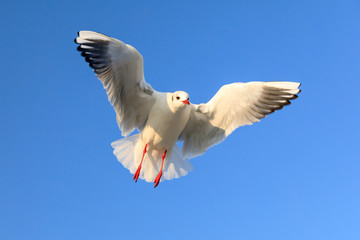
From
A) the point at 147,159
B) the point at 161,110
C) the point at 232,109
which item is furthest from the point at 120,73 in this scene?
the point at 232,109

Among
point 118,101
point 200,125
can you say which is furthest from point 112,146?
point 200,125

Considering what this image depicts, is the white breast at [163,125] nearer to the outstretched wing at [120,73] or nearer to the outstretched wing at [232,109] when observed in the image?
the outstretched wing at [120,73]

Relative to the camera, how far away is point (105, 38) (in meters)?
6.50

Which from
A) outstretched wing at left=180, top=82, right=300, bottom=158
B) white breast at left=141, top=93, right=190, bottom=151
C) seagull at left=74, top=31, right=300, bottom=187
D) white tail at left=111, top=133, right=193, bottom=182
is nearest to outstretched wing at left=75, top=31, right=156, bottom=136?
seagull at left=74, top=31, right=300, bottom=187

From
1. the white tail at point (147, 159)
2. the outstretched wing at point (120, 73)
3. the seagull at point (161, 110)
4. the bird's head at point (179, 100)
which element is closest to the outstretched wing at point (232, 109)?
the seagull at point (161, 110)

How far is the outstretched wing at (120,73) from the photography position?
6.53 meters

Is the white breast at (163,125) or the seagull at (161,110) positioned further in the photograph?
the white breast at (163,125)

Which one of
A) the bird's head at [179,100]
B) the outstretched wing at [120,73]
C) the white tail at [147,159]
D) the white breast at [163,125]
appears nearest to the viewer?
the outstretched wing at [120,73]

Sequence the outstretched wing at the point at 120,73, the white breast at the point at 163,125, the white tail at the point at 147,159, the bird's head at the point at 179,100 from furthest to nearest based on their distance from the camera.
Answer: the white tail at the point at 147,159
the white breast at the point at 163,125
the bird's head at the point at 179,100
the outstretched wing at the point at 120,73

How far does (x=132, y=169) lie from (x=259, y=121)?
2113mm

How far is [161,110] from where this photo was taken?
7000 mm

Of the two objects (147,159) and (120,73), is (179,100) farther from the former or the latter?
(147,159)

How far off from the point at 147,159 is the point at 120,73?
155 cm

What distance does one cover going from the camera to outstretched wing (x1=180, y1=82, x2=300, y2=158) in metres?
6.98
